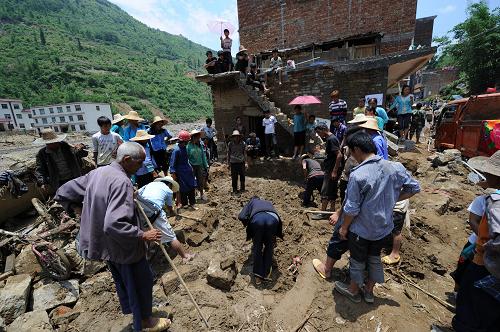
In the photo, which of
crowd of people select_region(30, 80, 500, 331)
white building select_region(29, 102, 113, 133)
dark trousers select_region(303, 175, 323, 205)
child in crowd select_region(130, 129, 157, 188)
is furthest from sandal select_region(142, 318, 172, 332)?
white building select_region(29, 102, 113, 133)

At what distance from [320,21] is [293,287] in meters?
15.5

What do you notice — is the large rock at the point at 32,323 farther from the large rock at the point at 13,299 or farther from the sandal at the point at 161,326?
the sandal at the point at 161,326

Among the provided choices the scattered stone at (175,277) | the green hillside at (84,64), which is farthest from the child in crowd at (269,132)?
the green hillside at (84,64)

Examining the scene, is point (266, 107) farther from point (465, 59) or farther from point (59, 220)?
point (465, 59)

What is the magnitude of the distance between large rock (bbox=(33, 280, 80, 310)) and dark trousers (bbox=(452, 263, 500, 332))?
4.60m

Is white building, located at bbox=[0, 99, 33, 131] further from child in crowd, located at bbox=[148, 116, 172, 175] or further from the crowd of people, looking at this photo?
the crowd of people

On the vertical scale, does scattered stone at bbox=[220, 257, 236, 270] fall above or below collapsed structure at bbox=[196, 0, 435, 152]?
below

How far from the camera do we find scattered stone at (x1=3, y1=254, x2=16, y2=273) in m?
4.36

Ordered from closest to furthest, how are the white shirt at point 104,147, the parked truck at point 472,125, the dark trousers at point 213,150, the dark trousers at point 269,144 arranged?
the white shirt at point 104,147, the parked truck at point 472,125, the dark trousers at point 269,144, the dark trousers at point 213,150

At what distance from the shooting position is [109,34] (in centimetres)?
12312

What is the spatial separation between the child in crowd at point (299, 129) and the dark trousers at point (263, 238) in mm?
5400

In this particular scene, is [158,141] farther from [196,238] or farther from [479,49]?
[479,49]

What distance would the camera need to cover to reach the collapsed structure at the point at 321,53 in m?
8.55

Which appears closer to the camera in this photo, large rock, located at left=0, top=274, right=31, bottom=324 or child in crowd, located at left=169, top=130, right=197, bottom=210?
large rock, located at left=0, top=274, right=31, bottom=324
